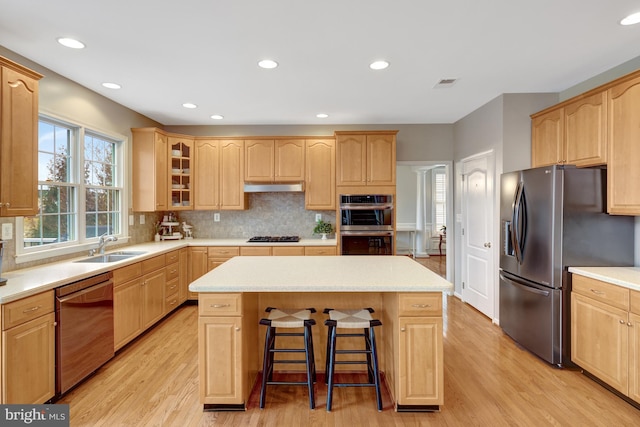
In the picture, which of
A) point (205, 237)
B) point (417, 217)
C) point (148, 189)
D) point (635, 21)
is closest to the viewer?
point (635, 21)

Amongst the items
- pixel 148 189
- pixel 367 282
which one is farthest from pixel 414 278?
pixel 148 189

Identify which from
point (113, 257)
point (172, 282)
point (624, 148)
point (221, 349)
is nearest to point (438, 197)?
point (624, 148)

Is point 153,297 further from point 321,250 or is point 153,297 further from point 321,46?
point 321,46

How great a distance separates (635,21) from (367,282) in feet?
8.08

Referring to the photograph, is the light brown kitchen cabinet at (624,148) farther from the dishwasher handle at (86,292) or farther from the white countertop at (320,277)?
the dishwasher handle at (86,292)

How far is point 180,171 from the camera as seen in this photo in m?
4.65

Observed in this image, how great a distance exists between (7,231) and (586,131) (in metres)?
4.72

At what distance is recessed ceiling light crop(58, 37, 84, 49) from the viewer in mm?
2371

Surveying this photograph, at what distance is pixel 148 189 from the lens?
421 cm

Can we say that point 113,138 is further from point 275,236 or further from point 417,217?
point 417,217

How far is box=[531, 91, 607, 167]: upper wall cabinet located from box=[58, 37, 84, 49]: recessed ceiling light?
4062 mm

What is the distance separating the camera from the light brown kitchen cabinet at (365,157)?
4.41 meters

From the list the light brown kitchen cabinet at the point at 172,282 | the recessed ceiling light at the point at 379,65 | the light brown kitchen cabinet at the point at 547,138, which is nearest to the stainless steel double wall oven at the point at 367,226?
the light brown kitchen cabinet at the point at 547,138

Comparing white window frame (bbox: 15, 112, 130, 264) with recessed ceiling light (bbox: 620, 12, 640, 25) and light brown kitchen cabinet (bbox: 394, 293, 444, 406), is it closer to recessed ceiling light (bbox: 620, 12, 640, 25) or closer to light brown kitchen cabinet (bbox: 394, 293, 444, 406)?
light brown kitchen cabinet (bbox: 394, 293, 444, 406)
